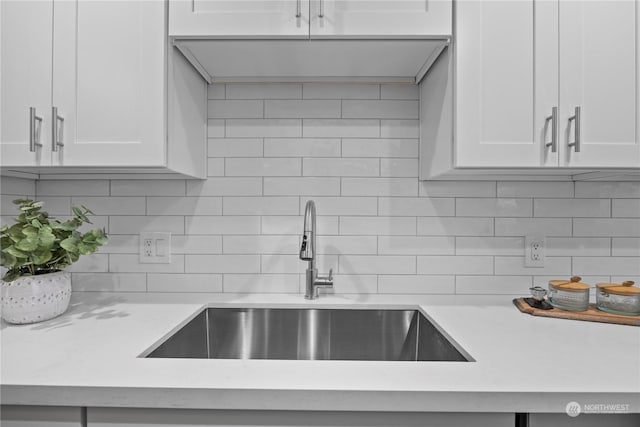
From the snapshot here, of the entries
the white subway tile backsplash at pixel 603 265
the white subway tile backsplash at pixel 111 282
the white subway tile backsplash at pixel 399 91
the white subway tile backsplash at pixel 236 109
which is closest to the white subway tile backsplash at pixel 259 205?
the white subway tile backsplash at pixel 236 109

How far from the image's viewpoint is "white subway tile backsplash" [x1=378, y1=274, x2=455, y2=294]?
1457 millimetres

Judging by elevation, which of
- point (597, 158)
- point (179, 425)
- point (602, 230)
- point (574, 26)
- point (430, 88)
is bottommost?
point (179, 425)

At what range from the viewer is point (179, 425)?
78 cm

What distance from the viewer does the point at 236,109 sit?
1.48 m

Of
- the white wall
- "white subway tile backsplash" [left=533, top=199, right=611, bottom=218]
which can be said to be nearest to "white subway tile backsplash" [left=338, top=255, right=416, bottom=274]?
the white wall

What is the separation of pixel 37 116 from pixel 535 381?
1521mm

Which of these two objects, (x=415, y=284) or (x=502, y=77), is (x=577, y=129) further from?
(x=415, y=284)

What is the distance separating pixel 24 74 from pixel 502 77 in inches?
57.7

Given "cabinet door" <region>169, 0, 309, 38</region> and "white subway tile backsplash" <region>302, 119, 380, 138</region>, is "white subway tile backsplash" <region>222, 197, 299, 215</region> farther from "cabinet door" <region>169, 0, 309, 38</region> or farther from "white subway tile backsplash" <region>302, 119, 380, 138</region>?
"cabinet door" <region>169, 0, 309, 38</region>

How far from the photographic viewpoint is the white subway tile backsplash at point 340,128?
57.7 inches

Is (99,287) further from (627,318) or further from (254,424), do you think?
(627,318)

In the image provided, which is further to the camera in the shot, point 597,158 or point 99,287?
point 99,287

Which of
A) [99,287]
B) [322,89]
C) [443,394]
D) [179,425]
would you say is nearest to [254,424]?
[179,425]

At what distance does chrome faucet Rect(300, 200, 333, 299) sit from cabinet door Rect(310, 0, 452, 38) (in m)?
0.57
